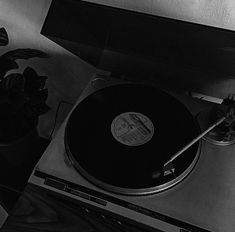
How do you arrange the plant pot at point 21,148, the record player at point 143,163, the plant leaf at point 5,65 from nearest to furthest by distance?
the record player at point 143,163 < the plant leaf at point 5,65 < the plant pot at point 21,148

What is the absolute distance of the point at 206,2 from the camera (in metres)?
0.76

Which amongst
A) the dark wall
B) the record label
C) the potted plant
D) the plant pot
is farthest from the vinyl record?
the plant pot

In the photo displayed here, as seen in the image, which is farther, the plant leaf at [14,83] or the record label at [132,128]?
the plant leaf at [14,83]

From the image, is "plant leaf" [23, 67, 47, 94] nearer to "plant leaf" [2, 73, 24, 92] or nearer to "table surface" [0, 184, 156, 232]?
"plant leaf" [2, 73, 24, 92]

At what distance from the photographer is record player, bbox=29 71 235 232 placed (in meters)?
0.69

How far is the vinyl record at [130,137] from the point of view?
2.35 feet

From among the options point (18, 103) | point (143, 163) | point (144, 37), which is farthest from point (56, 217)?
point (144, 37)

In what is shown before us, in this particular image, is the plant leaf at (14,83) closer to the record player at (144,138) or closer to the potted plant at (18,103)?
the potted plant at (18,103)

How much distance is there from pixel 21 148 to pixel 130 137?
489 millimetres

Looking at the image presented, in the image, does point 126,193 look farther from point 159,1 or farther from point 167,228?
point 159,1

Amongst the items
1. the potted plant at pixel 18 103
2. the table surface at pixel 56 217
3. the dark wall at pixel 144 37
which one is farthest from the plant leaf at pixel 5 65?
the table surface at pixel 56 217

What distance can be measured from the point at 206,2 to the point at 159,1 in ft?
0.37

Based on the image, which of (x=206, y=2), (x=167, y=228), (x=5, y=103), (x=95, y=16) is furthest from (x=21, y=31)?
(x=167, y=228)

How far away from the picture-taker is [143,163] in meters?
0.74
